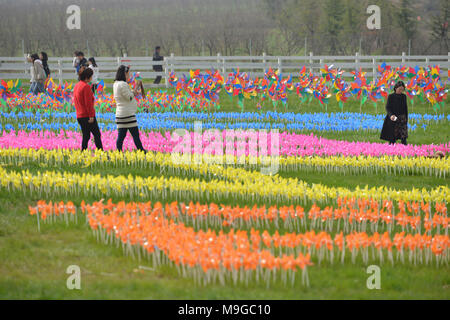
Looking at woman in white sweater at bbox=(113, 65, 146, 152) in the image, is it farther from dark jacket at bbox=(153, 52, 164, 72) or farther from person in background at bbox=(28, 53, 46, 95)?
dark jacket at bbox=(153, 52, 164, 72)

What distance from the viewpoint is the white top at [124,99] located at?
11.5m

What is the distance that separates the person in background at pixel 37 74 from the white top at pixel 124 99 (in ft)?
37.6

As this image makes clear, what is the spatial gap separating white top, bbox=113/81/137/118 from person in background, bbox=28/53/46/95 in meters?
11.5

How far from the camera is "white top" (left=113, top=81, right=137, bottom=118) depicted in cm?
1147

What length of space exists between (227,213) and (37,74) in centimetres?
1678

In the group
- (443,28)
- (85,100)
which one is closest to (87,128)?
(85,100)

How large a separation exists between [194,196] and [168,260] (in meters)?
2.92

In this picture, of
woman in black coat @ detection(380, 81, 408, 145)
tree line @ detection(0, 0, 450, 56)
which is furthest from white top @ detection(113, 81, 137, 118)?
tree line @ detection(0, 0, 450, 56)

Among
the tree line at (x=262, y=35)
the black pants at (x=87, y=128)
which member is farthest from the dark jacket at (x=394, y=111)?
the tree line at (x=262, y=35)

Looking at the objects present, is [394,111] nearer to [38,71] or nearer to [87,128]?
[87,128]

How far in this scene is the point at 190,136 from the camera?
15.0 m

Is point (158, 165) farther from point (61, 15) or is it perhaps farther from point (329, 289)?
point (61, 15)

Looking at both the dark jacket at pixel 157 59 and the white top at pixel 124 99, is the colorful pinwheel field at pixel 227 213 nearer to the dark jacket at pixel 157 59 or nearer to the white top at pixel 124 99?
the white top at pixel 124 99

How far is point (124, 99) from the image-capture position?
11602mm
